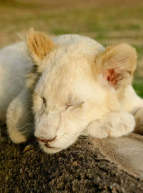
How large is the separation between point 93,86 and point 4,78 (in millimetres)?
2054

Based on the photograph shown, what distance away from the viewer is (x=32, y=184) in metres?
3.52

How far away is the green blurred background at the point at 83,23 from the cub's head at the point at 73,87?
68cm

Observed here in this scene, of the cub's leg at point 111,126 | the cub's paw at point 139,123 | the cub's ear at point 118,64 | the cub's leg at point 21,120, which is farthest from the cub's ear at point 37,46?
the cub's paw at point 139,123

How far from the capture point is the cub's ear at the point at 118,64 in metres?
3.46

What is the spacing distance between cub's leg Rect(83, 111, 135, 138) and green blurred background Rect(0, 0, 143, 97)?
132 centimetres

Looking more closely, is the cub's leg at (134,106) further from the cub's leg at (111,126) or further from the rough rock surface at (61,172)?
the rough rock surface at (61,172)

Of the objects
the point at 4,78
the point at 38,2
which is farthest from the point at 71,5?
the point at 4,78

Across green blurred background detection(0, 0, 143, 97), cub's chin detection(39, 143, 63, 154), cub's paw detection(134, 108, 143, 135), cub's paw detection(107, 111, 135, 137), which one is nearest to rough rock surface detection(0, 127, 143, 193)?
cub's chin detection(39, 143, 63, 154)

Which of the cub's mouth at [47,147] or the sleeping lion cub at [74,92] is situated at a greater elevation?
the sleeping lion cub at [74,92]

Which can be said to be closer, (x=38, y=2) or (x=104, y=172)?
(x=104, y=172)

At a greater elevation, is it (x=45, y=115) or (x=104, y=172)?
(x=45, y=115)

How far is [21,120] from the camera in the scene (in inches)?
168

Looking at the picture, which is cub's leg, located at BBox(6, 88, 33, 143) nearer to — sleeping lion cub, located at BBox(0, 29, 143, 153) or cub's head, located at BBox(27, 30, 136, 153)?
sleeping lion cub, located at BBox(0, 29, 143, 153)

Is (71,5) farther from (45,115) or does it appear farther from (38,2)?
(45,115)
